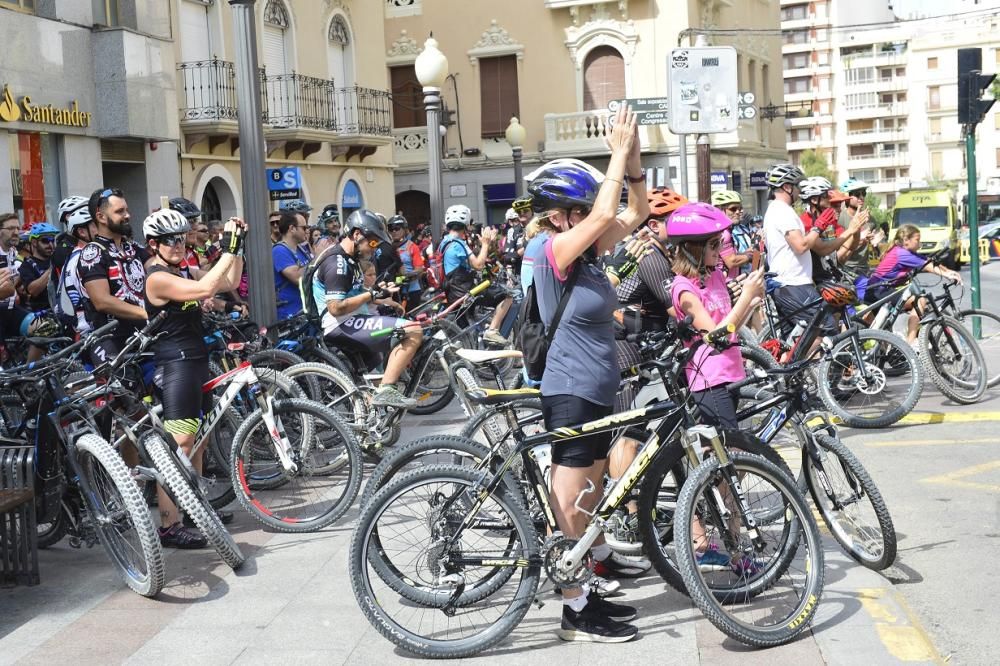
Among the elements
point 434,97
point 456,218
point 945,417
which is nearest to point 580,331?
point 945,417

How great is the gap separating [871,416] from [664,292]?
3782 millimetres

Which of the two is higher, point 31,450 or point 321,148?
point 321,148

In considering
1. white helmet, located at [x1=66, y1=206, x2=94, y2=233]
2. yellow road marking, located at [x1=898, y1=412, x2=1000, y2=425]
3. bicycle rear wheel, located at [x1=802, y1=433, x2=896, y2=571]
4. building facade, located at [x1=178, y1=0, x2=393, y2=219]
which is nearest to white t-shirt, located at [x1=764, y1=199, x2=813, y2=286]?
yellow road marking, located at [x1=898, y1=412, x2=1000, y2=425]

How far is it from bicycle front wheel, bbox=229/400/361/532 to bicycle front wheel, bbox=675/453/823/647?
2.59 m

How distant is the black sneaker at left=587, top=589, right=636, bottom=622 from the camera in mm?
5105

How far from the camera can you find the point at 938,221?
3769 centimetres

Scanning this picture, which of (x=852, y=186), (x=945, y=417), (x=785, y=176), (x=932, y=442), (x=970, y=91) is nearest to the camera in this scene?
(x=932, y=442)

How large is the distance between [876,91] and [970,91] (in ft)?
337

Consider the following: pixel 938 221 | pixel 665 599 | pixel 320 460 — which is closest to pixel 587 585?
pixel 665 599

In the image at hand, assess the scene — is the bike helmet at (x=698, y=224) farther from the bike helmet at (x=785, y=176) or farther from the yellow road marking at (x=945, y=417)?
the bike helmet at (x=785, y=176)

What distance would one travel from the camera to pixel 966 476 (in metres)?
7.68

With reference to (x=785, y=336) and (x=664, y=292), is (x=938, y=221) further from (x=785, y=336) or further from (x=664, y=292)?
(x=664, y=292)

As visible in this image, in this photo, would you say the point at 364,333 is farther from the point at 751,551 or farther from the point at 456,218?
the point at 456,218

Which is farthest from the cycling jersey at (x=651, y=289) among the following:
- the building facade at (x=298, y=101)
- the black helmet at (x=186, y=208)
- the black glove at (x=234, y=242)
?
the building facade at (x=298, y=101)
